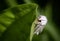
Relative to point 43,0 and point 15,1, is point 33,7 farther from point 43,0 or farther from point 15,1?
point 43,0

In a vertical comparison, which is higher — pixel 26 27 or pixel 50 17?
pixel 26 27

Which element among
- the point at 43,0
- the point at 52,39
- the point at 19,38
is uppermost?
the point at 19,38

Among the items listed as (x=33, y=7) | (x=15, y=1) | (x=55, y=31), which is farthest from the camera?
(x=55, y=31)

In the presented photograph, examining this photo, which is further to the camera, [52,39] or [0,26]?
[52,39]

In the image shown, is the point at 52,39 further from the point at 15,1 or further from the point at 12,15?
the point at 12,15

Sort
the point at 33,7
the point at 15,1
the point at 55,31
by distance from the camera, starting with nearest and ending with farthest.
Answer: the point at 33,7 < the point at 15,1 < the point at 55,31

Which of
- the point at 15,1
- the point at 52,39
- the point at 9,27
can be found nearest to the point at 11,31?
the point at 9,27
